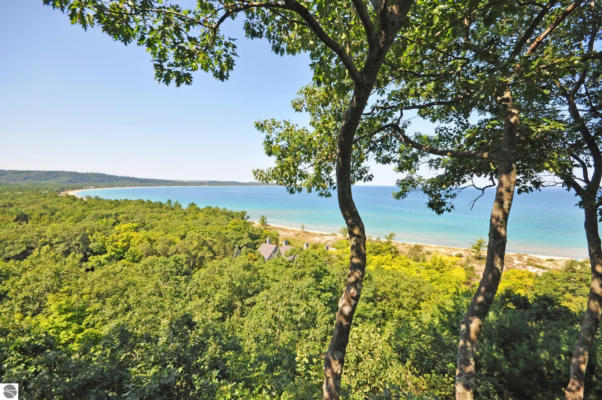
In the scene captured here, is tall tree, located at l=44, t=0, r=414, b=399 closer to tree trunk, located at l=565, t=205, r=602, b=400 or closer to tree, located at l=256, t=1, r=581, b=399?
tree, located at l=256, t=1, r=581, b=399

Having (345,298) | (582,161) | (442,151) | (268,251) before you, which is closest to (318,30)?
(442,151)

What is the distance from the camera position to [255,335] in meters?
9.78

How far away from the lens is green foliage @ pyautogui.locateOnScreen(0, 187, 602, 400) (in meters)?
4.56

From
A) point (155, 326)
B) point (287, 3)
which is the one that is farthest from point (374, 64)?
point (155, 326)

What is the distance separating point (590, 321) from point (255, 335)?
1009 cm

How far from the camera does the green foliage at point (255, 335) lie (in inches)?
179

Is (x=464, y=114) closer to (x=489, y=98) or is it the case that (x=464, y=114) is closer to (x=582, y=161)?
(x=489, y=98)

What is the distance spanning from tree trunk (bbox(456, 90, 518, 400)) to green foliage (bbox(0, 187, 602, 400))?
1939 millimetres

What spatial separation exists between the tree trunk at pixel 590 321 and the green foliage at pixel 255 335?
1.59 meters

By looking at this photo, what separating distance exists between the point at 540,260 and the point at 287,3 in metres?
52.6

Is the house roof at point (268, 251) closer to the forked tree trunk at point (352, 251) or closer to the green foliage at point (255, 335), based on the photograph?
the green foliage at point (255, 335)

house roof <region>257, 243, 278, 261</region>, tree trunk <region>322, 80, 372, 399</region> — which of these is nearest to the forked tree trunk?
tree trunk <region>322, 80, 372, 399</region>

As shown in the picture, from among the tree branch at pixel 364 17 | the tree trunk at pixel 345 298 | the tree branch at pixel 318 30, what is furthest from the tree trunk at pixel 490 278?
the tree branch at pixel 318 30

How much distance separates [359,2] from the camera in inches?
91.4
